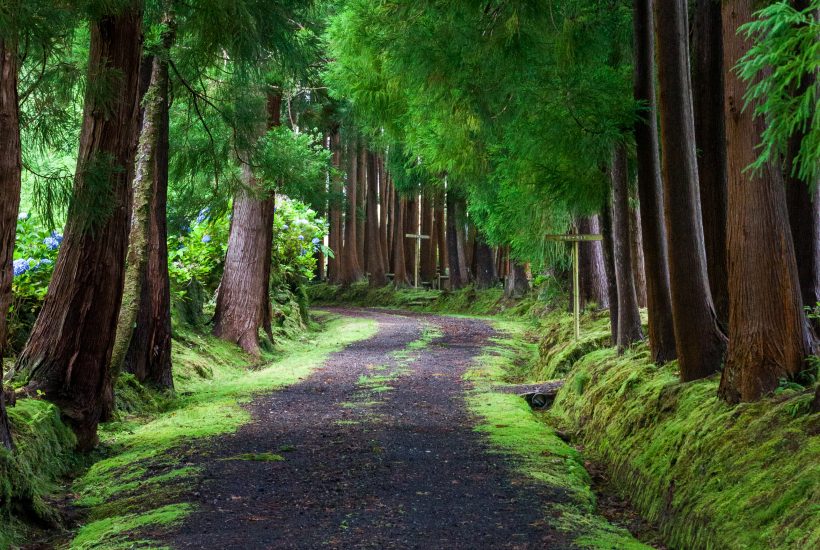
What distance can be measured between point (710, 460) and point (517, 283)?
23.1m

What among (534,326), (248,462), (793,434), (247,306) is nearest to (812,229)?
(793,434)

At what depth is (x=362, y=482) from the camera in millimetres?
6457

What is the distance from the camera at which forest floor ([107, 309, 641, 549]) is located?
203 inches

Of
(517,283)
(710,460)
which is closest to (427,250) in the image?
(517,283)

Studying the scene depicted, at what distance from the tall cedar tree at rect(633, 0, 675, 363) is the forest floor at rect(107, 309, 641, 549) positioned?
180 centimetres

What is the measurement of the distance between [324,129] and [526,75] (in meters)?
24.5

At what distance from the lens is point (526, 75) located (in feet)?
32.2

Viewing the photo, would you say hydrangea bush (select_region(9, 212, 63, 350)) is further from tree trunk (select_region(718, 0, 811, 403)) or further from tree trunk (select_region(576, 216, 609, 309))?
tree trunk (select_region(576, 216, 609, 309))

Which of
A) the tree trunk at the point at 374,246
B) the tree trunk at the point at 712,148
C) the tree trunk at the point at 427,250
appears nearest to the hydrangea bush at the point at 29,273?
the tree trunk at the point at 712,148

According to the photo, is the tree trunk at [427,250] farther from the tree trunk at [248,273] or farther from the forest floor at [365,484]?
the forest floor at [365,484]

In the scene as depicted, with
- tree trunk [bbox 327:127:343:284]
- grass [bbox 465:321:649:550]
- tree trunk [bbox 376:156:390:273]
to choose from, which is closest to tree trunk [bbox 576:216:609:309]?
grass [bbox 465:321:649:550]

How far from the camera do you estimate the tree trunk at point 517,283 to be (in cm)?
2848

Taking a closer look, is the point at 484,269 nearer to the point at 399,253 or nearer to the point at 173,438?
the point at 399,253

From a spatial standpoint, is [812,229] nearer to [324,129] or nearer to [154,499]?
[154,499]
